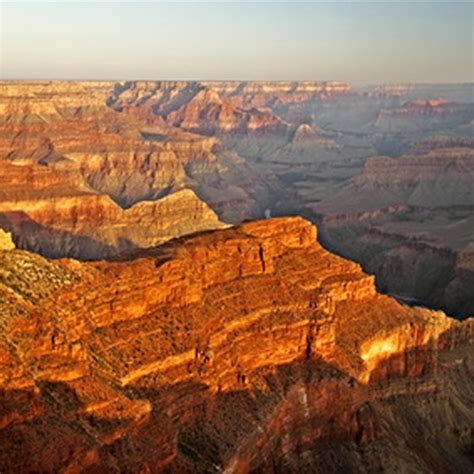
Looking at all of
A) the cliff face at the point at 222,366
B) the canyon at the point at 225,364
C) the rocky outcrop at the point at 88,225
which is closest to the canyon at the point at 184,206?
the rocky outcrop at the point at 88,225

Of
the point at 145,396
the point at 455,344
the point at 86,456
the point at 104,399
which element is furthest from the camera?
the point at 455,344

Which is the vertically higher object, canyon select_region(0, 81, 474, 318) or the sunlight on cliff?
the sunlight on cliff

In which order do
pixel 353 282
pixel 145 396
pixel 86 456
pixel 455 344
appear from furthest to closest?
pixel 455 344 → pixel 353 282 → pixel 145 396 → pixel 86 456

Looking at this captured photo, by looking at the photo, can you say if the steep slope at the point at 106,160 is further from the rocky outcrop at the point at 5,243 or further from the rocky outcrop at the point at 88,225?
the rocky outcrop at the point at 5,243

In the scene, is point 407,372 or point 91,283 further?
point 407,372

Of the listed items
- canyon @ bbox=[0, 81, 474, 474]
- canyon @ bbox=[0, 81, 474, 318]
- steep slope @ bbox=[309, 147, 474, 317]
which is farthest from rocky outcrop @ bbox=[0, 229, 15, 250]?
steep slope @ bbox=[309, 147, 474, 317]

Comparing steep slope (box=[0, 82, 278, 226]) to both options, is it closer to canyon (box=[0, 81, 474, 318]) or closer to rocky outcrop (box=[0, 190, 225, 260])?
canyon (box=[0, 81, 474, 318])

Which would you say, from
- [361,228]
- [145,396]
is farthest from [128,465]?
[361,228]

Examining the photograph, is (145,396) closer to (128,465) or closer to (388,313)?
(128,465)

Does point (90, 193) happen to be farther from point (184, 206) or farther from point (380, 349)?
point (380, 349)
